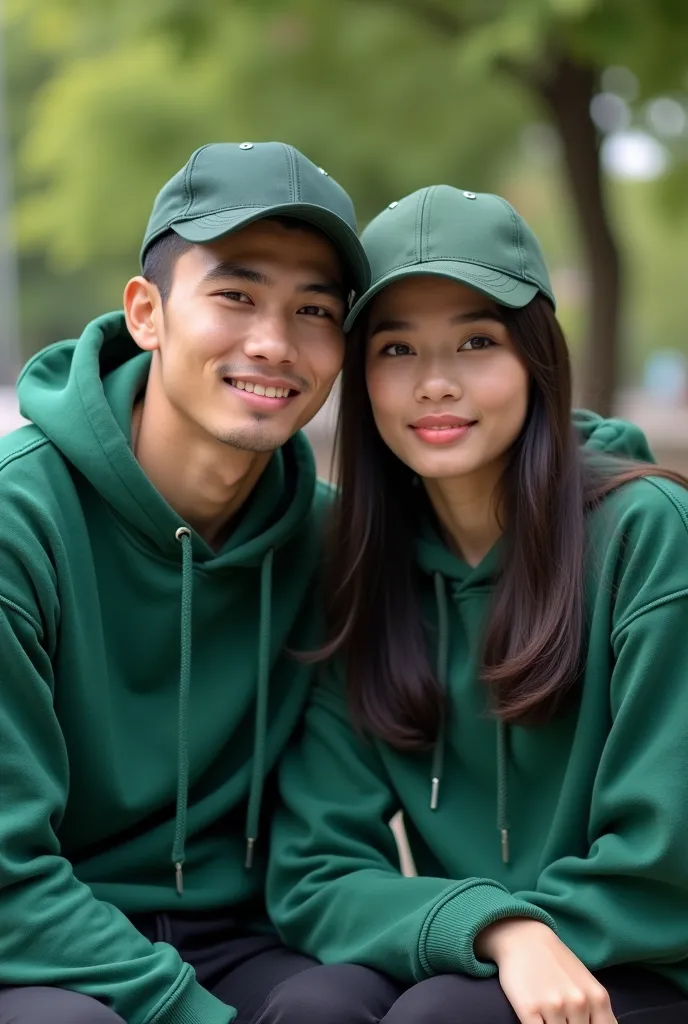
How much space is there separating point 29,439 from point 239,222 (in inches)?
25.0

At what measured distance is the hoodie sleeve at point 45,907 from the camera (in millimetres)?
2367

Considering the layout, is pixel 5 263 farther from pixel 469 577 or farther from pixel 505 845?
pixel 505 845

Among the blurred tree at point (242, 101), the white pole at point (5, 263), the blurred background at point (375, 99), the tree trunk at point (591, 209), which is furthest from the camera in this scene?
the white pole at point (5, 263)

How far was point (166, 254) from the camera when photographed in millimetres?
2848

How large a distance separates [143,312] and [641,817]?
5.03 feet

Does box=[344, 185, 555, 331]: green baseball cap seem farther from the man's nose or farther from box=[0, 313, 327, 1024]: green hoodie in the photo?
box=[0, 313, 327, 1024]: green hoodie

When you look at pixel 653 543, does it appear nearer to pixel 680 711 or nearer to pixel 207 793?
pixel 680 711

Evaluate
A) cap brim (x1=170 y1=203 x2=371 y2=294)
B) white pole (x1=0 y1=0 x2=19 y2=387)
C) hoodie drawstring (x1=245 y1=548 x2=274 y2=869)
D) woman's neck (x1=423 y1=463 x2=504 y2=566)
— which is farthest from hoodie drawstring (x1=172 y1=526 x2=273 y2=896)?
white pole (x1=0 y1=0 x2=19 y2=387)

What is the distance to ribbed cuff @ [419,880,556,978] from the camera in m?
2.37

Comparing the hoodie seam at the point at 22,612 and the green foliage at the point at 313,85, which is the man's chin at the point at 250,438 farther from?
the green foliage at the point at 313,85

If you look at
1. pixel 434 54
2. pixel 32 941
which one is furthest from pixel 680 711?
pixel 434 54

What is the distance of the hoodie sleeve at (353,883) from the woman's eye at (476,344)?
2.75 feet

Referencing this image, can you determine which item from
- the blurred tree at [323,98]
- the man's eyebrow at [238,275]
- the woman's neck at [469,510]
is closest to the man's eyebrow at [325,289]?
the man's eyebrow at [238,275]

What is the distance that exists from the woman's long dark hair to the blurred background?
5.23 metres
